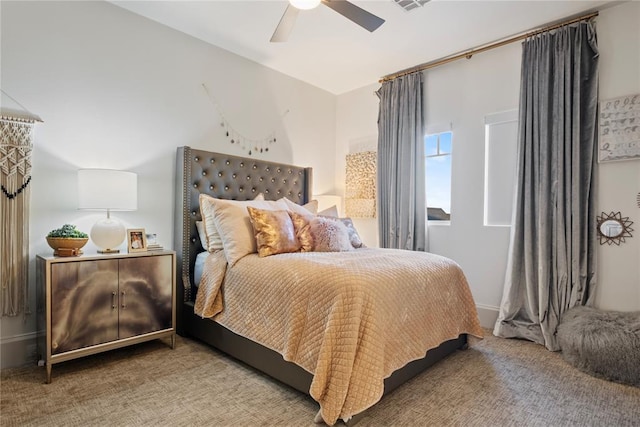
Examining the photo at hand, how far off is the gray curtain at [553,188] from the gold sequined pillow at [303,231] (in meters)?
Result: 1.84

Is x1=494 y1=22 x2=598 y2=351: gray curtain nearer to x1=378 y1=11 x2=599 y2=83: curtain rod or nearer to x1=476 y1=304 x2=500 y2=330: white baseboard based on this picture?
x1=378 y1=11 x2=599 y2=83: curtain rod

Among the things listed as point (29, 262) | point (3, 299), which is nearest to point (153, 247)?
point (29, 262)

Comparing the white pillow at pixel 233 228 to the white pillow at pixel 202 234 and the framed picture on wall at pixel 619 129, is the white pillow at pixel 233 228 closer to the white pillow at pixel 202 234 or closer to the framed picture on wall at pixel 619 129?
the white pillow at pixel 202 234

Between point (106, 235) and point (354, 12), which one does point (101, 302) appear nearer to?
point (106, 235)

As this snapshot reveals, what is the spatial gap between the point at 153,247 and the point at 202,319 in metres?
0.68

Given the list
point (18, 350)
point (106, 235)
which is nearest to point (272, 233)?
point (106, 235)

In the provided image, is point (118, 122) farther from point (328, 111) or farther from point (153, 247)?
point (328, 111)

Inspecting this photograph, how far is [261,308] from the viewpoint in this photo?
6.98 feet

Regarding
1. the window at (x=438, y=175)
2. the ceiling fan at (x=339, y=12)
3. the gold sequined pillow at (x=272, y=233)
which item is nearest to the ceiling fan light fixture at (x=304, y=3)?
the ceiling fan at (x=339, y=12)

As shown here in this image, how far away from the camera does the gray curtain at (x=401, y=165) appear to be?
12.2ft

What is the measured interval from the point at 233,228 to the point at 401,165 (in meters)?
2.11

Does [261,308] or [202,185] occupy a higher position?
[202,185]

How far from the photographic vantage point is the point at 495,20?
286 cm

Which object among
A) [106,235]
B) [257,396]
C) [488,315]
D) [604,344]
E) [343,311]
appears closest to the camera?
[343,311]
